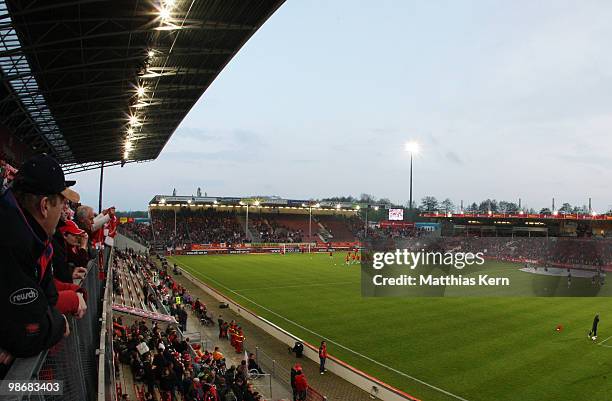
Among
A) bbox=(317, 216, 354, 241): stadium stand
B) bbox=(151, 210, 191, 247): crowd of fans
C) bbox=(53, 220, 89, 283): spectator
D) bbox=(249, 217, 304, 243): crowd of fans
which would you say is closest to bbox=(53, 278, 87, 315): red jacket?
bbox=(53, 220, 89, 283): spectator

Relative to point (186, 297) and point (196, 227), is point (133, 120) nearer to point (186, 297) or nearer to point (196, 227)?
point (186, 297)

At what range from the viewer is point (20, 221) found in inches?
86.1

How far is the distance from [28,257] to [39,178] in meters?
0.43

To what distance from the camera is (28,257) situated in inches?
86.4

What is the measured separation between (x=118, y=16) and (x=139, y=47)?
172 centimetres

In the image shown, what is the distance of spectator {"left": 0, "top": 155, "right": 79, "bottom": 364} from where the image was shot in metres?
2.04

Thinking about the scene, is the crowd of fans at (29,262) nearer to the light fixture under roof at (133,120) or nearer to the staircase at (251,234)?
the light fixture under roof at (133,120)

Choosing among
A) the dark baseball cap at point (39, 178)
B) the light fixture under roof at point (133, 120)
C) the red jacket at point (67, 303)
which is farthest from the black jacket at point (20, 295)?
the light fixture under roof at point (133, 120)

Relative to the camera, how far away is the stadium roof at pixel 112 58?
52.3 ft

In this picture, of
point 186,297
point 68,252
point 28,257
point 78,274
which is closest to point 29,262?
point 28,257

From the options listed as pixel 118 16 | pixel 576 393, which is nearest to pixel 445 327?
pixel 576 393

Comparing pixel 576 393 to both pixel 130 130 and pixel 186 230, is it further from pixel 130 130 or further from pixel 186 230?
pixel 186 230

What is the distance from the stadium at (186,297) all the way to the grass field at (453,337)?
11cm

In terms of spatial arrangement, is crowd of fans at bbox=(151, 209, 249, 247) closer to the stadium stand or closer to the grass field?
the stadium stand
